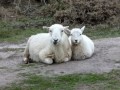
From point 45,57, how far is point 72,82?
173 centimetres

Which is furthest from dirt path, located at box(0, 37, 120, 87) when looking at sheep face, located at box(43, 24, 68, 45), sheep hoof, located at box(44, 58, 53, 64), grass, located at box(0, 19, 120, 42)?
grass, located at box(0, 19, 120, 42)

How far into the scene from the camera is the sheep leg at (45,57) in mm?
10523

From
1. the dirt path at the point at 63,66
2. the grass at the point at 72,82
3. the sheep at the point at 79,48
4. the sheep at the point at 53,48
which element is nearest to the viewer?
the grass at the point at 72,82

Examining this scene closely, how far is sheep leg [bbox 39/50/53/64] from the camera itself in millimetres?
10523

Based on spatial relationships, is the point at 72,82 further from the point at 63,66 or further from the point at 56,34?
the point at 56,34

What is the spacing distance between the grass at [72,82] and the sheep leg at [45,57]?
3.19 feet

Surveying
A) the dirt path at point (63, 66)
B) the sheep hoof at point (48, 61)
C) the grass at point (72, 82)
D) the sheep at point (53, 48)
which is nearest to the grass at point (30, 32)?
the dirt path at point (63, 66)

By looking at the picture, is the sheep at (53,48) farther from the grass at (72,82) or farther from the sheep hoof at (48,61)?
the grass at (72,82)

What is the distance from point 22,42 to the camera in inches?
602

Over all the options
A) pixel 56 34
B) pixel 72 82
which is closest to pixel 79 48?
pixel 56 34

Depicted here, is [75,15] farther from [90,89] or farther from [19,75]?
[90,89]

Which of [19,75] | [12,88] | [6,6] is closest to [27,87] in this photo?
[12,88]

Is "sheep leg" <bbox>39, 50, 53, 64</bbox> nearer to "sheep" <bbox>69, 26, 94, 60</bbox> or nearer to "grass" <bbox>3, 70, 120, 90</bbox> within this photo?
"sheep" <bbox>69, 26, 94, 60</bbox>

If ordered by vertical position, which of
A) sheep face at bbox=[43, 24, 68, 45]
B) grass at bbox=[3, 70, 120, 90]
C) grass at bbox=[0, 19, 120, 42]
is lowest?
grass at bbox=[3, 70, 120, 90]
